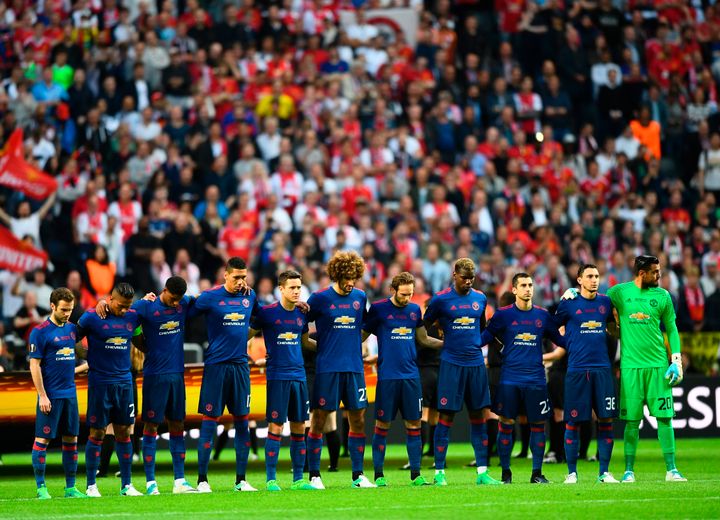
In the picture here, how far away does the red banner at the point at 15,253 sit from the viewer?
22.4 m

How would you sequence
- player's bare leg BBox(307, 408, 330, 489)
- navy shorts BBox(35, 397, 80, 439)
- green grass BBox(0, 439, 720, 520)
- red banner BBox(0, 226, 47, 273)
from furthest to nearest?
red banner BBox(0, 226, 47, 273) < player's bare leg BBox(307, 408, 330, 489) < navy shorts BBox(35, 397, 80, 439) < green grass BBox(0, 439, 720, 520)

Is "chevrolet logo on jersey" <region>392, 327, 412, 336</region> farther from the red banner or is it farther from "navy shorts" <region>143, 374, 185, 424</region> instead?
the red banner

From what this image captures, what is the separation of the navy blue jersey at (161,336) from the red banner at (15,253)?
306 inches

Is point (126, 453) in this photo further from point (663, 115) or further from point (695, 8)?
point (695, 8)

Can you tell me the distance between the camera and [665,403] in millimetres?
15414

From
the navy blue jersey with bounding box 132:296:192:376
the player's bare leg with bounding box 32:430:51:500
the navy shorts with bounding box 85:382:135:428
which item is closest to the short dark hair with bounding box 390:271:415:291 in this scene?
the navy blue jersey with bounding box 132:296:192:376

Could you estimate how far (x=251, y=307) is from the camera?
15516mm

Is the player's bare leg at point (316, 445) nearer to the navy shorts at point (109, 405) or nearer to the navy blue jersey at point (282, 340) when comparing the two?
the navy blue jersey at point (282, 340)

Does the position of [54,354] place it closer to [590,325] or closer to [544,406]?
[544,406]

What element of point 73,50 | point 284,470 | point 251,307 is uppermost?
point 73,50

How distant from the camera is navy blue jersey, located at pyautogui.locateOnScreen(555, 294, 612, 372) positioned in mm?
15703

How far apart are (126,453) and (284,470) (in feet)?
13.2

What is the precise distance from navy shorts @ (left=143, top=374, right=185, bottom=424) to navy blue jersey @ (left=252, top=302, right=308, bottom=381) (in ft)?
3.25

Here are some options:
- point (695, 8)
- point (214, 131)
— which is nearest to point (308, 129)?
point (214, 131)
